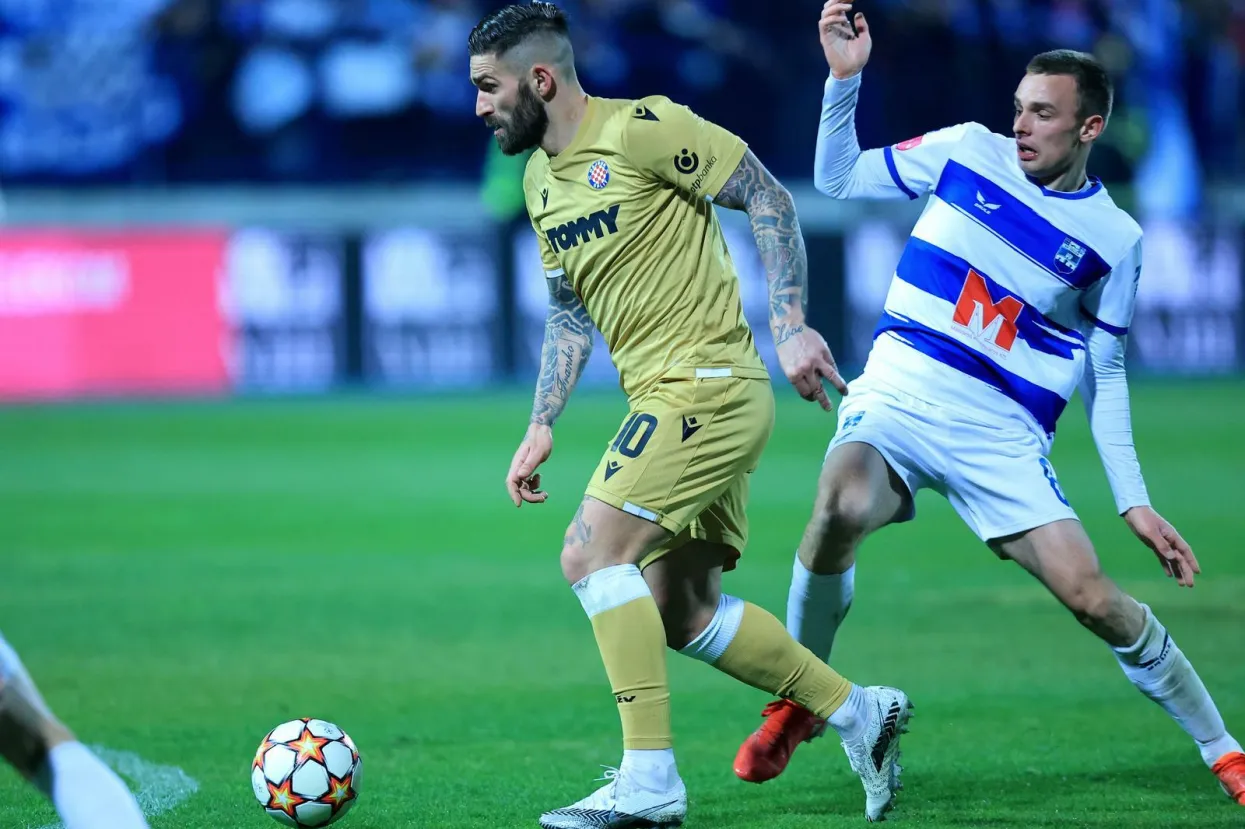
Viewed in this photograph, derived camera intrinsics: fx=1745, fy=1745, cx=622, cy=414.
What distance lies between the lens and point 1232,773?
489 centimetres

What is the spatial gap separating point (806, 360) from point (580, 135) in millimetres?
901

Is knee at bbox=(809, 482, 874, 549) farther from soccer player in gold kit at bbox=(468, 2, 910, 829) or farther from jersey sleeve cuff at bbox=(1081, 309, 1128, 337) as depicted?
jersey sleeve cuff at bbox=(1081, 309, 1128, 337)

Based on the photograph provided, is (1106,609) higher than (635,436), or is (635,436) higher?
(635,436)

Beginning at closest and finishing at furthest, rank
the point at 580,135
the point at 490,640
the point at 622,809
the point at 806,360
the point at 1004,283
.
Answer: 1. the point at 806,360
2. the point at 622,809
3. the point at 580,135
4. the point at 1004,283
5. the point at 490,640

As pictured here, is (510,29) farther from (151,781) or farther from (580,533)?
(151,781)

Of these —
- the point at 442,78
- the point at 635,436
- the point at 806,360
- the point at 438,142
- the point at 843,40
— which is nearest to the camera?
the point at 806,360

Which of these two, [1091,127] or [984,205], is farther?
[984,205]

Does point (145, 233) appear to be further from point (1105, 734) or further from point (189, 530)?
point (1105, 734)

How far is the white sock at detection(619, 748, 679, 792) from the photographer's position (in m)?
4.47

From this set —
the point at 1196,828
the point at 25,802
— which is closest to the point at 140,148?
the point at 25,802

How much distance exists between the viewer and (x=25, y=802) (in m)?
4.99

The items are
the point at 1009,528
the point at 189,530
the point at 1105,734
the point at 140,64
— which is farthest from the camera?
the point at 140,64

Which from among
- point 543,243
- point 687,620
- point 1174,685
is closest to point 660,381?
point 543,243

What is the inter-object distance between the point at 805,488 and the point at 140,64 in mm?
12476
